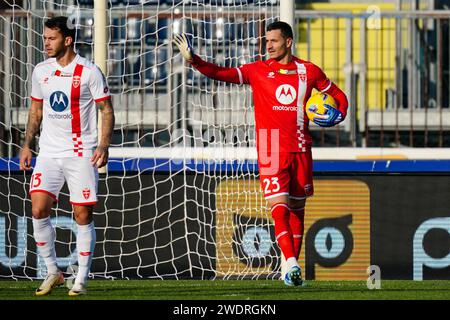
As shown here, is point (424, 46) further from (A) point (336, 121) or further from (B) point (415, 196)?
(A) point (336, 121)

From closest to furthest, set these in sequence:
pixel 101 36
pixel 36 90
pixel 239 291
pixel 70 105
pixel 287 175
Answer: pixel 70 105 → pixel 36 90 → pixel 239 291 → pixel 287 175 → pixel 101 36

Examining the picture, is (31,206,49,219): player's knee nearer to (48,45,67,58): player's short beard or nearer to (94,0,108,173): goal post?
(48,45,67,58): player's short beard

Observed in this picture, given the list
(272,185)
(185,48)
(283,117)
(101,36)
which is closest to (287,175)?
(272,185)

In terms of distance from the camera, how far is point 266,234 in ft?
41.2

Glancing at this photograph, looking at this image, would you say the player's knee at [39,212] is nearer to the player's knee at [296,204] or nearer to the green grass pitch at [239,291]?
the green grass pitch at [239,291]

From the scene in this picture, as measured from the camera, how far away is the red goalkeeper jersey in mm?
10258

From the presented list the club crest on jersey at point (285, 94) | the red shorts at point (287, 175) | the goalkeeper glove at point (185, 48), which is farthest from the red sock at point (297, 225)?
the goalkeeper glove at point (185, 48)

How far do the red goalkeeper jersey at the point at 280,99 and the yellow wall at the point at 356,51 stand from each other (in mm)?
5588

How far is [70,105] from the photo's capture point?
9281 mm

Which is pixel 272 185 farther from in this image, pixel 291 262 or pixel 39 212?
pixel 39 212

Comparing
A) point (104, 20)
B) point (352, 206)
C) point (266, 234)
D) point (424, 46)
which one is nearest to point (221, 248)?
point (266, 234)

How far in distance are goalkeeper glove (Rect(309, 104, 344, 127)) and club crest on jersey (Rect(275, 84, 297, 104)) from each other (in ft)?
0.63

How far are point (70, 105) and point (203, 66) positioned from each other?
125 centimetres

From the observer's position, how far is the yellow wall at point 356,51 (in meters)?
16.3
